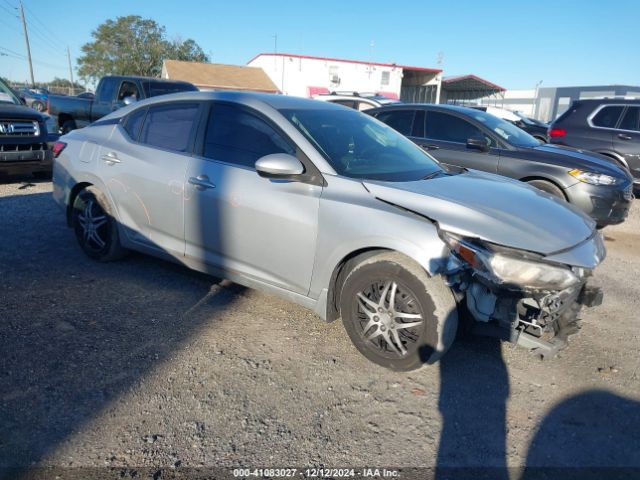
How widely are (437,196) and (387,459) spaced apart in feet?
5.19

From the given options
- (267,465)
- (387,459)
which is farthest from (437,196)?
(267,465)

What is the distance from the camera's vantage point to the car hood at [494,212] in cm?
285

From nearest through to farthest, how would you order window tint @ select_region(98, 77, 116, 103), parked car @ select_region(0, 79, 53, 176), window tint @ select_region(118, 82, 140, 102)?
parked car @ select_region(0, 79, 53, 176)
window tint @ select_region(118, 82, 140, 102)
window tint @ select_region(98, 77, 116, 103)

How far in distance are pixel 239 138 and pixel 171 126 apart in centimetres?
84

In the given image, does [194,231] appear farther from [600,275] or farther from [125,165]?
[600,275]

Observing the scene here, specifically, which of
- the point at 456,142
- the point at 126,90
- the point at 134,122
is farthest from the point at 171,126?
the point at 126,90

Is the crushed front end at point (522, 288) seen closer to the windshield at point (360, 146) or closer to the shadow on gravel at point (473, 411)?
the shadow on gravel at point (473, 411)

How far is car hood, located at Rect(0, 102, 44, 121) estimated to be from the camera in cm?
775

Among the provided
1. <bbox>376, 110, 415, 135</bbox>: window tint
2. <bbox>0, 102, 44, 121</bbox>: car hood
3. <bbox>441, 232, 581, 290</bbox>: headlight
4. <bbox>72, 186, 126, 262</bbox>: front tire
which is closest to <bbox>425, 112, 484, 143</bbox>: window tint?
<bbox>376, 110, 415, 135</bbox>: window tint

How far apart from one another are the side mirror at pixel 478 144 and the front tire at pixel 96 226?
14.4 ft

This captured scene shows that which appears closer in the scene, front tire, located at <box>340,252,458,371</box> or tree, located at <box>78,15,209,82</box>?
front tire, located at <box>340,252,458,371</box>

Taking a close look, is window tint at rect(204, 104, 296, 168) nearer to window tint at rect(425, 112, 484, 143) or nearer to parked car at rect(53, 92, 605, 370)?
parked car at rect(53, 92, 605, 370)

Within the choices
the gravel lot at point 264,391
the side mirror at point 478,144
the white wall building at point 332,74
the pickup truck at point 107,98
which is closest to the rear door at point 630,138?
the side mirror at point 478,144

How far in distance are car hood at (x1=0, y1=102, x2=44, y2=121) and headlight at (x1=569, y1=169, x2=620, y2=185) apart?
329 inches
